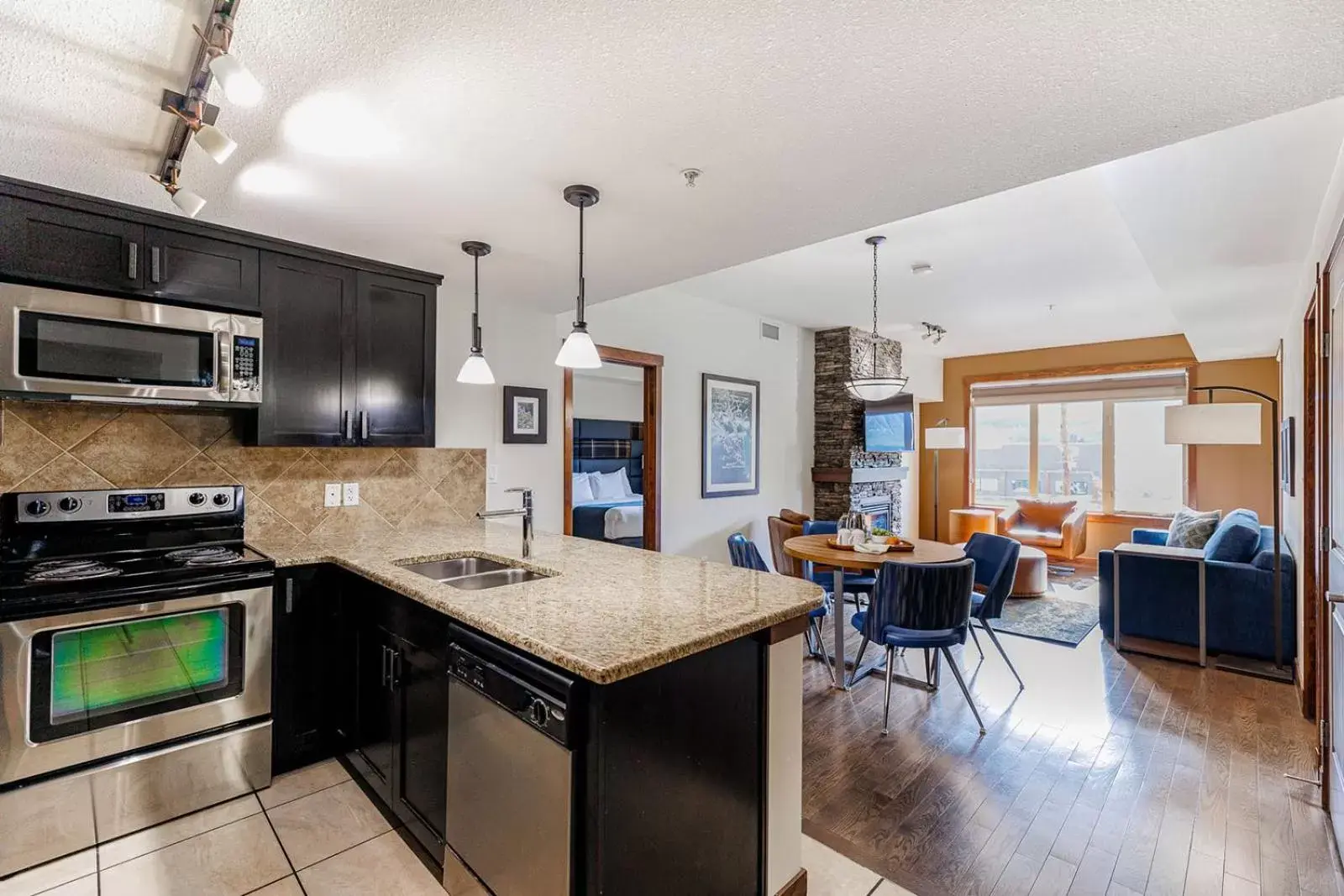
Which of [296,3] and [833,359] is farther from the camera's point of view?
[833,359]

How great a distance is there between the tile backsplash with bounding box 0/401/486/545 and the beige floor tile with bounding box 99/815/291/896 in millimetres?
1199

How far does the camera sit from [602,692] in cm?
135

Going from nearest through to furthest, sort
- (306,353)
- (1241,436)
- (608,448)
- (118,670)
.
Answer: (118,670) → (306,353) → (1241,436) → (608,448)

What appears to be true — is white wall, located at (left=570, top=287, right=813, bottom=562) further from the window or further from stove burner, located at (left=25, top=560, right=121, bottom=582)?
the window

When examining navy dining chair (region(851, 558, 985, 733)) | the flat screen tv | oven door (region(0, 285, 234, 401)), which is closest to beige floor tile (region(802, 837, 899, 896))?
navy dining chair (region(851, 558, 985, 733))

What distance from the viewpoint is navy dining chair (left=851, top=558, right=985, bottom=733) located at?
9.84 feet

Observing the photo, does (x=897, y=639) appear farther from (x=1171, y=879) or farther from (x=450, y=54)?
(x=450, y=54)

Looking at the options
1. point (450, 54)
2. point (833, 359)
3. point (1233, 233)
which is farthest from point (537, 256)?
point (833, 359)

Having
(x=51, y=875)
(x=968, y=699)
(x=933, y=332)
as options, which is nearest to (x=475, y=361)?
(x=51, y=875)

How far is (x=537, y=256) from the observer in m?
2.83

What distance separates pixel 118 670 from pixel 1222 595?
5.64 metres

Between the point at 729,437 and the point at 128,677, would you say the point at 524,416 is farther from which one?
the point at 729,437

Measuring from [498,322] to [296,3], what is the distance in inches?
94.1

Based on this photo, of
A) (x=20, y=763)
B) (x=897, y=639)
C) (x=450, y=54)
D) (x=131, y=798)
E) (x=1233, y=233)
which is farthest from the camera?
(x=897, y=639)
